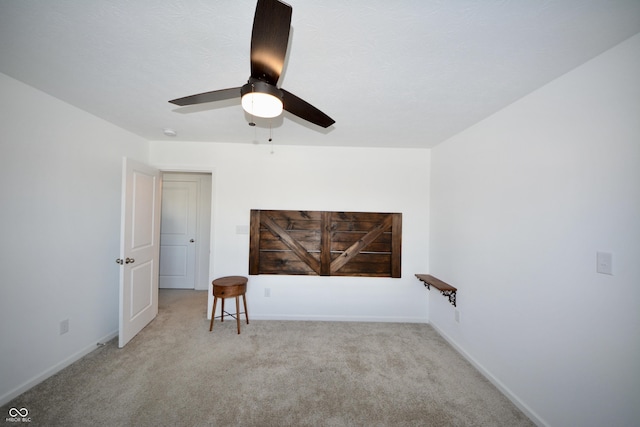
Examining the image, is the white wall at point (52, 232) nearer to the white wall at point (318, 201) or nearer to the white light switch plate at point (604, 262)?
the white wall at point (318, 201)

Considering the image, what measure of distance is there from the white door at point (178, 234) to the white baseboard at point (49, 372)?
1.81 metres

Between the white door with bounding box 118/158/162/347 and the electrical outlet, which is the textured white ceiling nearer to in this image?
the white door with bounding box 118/158/162/347

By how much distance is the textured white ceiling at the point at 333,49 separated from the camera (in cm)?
107

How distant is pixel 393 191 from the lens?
3.23m

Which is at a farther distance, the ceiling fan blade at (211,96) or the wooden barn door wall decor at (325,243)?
the wooden barn door wall decor at (325,243)

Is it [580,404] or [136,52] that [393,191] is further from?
[136,52]

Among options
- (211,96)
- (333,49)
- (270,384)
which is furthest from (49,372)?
(333,49)

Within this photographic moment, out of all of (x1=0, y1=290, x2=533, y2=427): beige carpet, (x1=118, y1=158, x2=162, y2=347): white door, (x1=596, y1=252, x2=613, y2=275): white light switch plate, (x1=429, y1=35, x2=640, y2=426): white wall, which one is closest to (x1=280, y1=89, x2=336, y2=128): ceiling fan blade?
(x1=429, y1=35, x2=640, y2=426): white wall

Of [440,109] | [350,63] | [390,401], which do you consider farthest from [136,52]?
[390,401]

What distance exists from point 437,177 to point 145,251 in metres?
3.76

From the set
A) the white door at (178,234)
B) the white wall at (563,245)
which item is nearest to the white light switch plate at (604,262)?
the white wall at (563,245)

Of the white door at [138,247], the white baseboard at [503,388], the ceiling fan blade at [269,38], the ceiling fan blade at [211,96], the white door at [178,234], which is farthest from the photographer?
the white door at [178,234]

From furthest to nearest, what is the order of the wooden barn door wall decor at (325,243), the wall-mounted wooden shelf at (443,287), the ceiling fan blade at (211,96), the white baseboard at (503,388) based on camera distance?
the wooden barn door wall decor at (325,243)
the wall-mounted wooden shelf at (443,287)
the white baseboard at (503,388)
the ceiling fan blade at (211,96)

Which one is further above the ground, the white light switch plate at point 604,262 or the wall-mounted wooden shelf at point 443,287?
the white light switch plate at point 604,262
